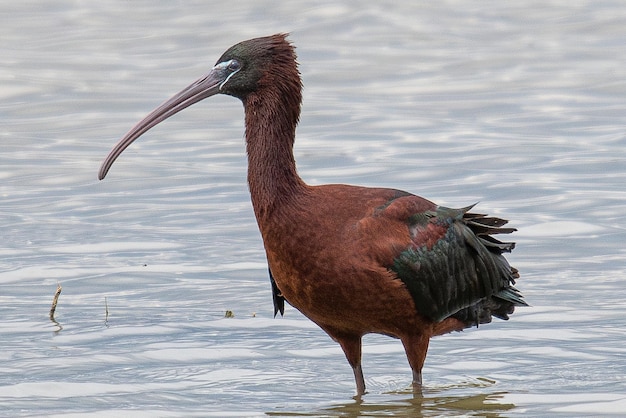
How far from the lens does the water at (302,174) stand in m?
9.73

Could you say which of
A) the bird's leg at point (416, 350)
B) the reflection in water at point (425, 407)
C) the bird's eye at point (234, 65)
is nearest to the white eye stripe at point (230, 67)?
the bird's eye at point (234, 65)

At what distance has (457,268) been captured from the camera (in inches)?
386

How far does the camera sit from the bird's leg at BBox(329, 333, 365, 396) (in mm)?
9477

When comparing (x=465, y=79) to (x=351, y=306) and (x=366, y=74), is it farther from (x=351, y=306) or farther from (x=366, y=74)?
(x=351, y=306)

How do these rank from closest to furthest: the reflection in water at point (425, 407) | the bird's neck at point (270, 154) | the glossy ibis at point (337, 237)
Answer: the glossy ibis at point (337, 237)
the bird's neck at point (270, 154)
the reflection in water at point (425, 407)

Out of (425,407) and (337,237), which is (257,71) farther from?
(425,407)

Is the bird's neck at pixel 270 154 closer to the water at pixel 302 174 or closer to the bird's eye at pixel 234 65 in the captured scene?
the bird's eye at pixel 234 65

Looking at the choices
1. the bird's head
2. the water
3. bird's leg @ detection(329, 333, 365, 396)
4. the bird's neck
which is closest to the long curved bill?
the bird's head

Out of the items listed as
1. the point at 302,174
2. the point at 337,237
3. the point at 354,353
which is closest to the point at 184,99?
the point at 337,237

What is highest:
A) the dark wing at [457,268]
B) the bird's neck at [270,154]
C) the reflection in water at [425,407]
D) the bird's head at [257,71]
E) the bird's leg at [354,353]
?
the bird's head at [257,71]

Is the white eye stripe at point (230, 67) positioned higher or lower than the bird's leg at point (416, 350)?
higher

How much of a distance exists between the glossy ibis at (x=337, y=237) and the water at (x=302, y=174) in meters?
0.54

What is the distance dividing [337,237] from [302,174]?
7688 mm

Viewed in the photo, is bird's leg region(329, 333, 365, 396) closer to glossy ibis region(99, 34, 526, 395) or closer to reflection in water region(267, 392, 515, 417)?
glossy ibis region(99, 34, 526, 395)
